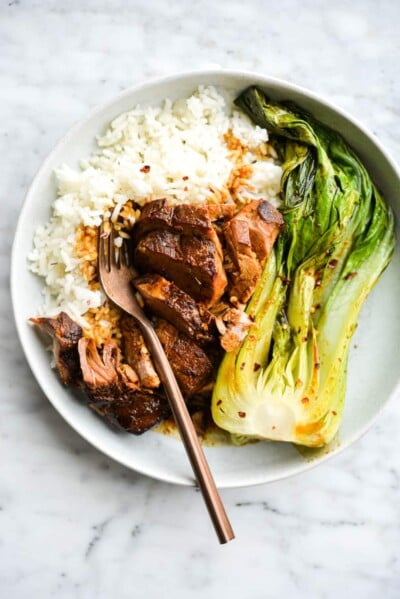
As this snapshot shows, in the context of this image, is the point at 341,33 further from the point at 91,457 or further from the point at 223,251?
the point at 91,457

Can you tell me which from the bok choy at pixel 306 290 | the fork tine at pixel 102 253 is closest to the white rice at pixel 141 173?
the fork tine at pixel 102 253

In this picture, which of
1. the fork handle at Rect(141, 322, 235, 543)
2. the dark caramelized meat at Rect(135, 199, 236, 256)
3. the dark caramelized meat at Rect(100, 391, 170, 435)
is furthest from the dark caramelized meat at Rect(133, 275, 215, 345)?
the dark caramelized meat at Rect(100, 391, 170, 435)

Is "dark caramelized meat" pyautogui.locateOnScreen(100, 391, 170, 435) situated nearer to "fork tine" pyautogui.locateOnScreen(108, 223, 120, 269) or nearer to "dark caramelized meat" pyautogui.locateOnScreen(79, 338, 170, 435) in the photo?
"dark caramelized meat" pyautogui.locateOnScreen(79, 338, 170, 435)

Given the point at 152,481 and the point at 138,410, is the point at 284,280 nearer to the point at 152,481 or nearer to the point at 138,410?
the point at 138,410

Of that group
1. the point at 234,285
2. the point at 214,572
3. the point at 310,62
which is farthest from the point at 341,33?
the point at 214,572

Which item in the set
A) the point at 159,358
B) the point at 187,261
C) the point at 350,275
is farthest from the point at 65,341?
the point at 350,275

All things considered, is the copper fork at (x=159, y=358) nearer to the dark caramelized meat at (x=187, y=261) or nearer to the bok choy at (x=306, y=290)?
the dark caramelized meat at (x=187, y=261)

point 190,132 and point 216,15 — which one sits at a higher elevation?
point 216,15
